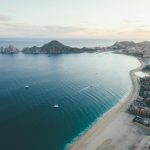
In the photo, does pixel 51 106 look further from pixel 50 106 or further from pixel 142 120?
pixel 142 120

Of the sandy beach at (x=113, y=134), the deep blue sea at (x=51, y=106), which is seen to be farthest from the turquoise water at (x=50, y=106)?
the sandy beach at (x=113, y=134)

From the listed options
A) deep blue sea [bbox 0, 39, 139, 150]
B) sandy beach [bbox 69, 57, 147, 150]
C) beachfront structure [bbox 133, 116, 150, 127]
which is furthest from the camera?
beachfront structure [bbox 133, 116, 150, 127]

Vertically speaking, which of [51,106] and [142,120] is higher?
[51,106]

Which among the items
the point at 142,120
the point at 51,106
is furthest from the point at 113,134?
the point at 51,106

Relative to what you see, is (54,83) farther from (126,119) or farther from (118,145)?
(118,145)

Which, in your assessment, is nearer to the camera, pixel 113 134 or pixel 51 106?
pixel 113 134

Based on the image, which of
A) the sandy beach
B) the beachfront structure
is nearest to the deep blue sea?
the sandy beach

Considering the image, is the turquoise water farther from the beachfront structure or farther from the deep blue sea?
the beachfront structure

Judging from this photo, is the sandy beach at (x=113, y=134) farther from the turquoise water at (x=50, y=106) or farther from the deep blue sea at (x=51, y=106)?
the turquoise water at (x=50, y=106)

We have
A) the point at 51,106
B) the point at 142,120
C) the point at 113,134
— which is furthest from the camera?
the point at 51,106

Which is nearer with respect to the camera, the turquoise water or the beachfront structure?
the turquoise water
